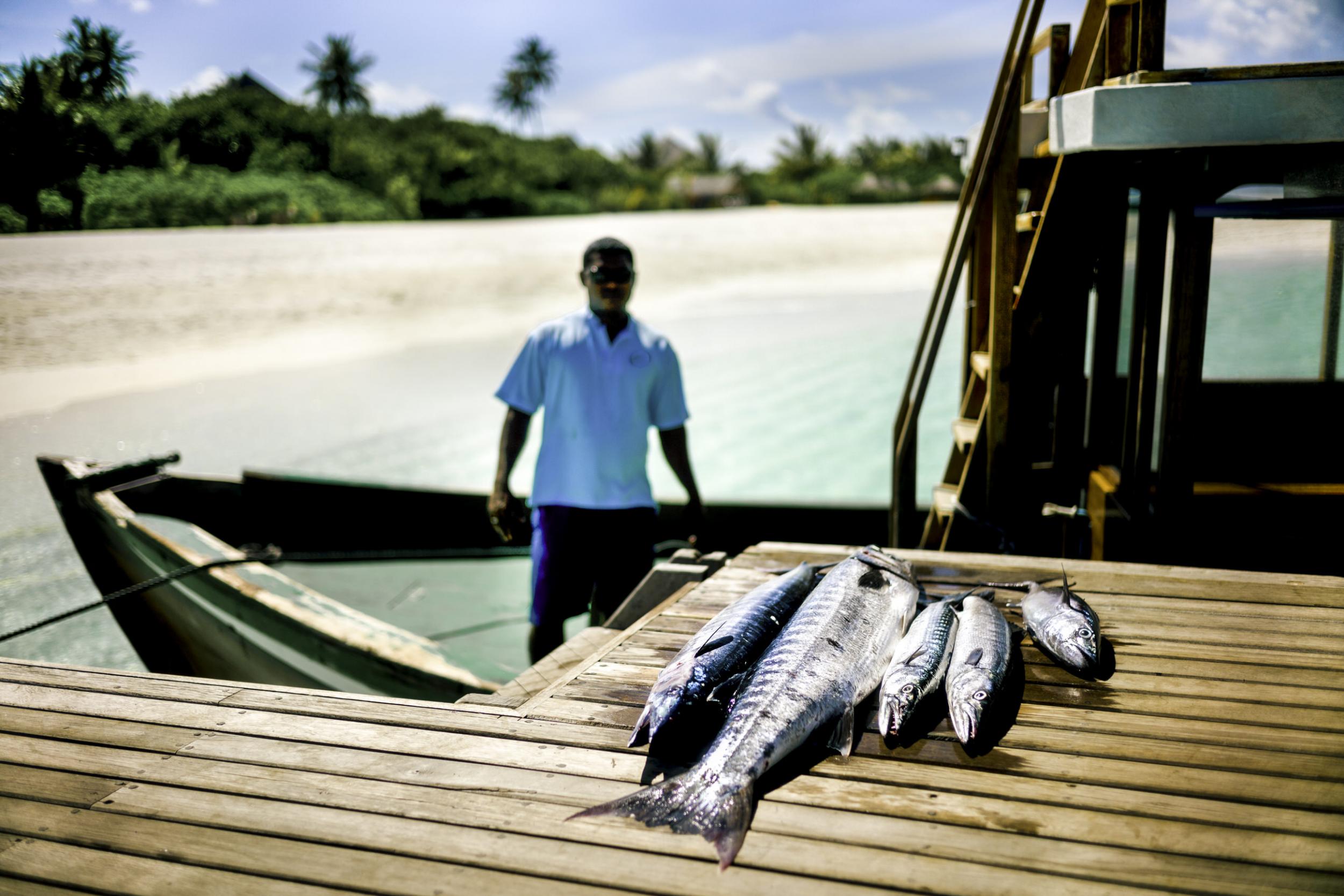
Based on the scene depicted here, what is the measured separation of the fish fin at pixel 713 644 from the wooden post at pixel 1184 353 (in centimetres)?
291

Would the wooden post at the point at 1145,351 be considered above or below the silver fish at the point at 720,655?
above

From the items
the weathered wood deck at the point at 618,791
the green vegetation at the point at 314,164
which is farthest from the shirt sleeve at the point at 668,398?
the green vegetation at the point at 314,164

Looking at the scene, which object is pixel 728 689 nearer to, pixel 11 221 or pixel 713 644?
pixel 713 644

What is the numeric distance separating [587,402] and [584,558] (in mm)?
786

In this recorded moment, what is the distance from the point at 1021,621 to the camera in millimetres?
3461

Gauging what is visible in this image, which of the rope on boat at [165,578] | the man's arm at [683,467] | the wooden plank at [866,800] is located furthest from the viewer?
the rope on boat at [165,578]

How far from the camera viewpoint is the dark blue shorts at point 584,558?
480 cm

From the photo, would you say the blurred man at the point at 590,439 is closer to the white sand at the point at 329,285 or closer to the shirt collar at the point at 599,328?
the shirt collar at the point at 599,328

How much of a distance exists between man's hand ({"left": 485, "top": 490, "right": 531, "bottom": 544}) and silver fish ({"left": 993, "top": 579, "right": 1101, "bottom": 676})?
2505mm

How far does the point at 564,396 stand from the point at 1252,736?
3.16 meters

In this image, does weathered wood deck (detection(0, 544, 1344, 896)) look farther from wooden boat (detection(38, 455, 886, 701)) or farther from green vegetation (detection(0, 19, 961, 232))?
green vegetation (detection(0, 19, 961, 232))

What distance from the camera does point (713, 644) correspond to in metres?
2.92

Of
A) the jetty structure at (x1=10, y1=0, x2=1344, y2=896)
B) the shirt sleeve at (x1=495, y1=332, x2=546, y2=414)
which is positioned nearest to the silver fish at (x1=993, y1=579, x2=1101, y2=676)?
the jetty structure at (x1=10, y1=0, x2=1344, y2=896)

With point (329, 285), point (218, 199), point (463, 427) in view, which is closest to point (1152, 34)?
point (463, 427)
